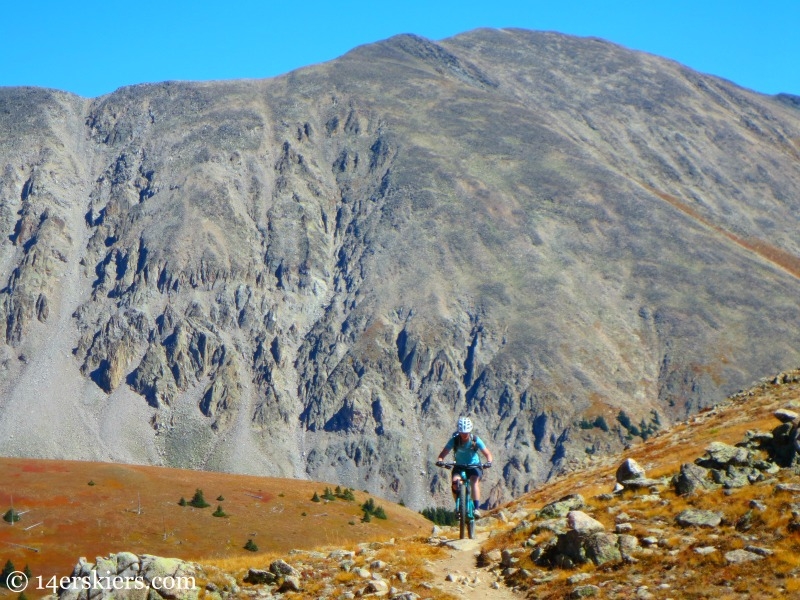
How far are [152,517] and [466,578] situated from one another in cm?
7064

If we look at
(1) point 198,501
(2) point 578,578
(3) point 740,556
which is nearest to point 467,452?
(2) point 578,578

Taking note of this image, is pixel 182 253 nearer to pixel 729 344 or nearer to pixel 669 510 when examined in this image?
pixel 729 344

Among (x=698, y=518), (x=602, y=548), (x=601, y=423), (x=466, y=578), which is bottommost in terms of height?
(x=466, y=578)

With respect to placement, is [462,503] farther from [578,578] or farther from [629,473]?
[629,473]

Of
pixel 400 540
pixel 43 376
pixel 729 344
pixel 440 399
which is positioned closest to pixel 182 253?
pixel 43 376

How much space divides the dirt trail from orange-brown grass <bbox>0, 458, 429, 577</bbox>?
4433cm

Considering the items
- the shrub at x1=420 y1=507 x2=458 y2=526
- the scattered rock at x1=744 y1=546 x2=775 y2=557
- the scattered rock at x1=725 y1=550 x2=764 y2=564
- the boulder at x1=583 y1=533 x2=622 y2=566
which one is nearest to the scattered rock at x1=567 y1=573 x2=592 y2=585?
the boulder at x1=583 y1=533 x2=622 y2=566

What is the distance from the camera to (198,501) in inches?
3472

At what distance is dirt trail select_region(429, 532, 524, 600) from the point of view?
689 inches

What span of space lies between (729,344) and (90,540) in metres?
141

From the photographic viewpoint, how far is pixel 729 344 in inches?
7008

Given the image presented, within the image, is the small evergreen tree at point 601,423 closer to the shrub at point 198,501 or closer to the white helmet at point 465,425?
the shrub at point 198,501

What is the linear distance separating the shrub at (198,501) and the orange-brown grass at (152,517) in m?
0.85

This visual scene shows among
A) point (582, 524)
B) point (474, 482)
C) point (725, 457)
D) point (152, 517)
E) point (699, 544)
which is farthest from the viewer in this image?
point (152, 517)
